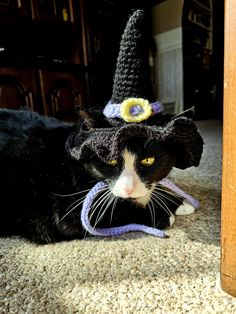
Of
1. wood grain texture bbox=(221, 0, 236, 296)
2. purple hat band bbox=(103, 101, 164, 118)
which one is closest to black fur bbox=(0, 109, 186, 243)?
purple hat band bbox=(103, 101, 164, 118)

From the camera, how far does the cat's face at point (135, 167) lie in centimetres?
47

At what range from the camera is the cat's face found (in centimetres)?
47

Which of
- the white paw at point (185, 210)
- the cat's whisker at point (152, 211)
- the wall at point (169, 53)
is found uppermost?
the wall at point (169, 53)

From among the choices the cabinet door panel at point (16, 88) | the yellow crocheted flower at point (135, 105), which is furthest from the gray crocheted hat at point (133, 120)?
the cabinet door panel at point (16, 88)

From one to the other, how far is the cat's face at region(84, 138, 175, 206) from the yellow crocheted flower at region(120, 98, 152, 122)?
0.04m

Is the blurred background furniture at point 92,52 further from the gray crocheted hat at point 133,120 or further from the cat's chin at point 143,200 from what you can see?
the cat's chin at point 143,200

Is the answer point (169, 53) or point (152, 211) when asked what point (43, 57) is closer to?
point (152, 211)

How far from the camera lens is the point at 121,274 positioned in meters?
0.44

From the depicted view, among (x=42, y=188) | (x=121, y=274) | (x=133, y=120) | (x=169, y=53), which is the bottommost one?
(x=121, y=274)

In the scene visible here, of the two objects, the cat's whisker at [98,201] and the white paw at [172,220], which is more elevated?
the cat's whisker at [98,201]

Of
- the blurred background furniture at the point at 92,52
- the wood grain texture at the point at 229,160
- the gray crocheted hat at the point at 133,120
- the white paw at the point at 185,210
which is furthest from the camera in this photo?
the blurred background furniture at the point at 92,52

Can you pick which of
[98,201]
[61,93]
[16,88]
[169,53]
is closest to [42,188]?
[98,201]

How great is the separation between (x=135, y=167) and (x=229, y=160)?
174 millimetres

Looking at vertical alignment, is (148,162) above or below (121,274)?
above
